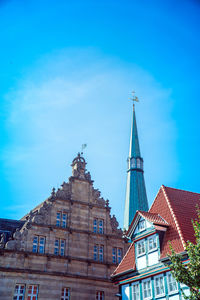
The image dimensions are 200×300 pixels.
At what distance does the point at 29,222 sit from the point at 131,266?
10.8 meters

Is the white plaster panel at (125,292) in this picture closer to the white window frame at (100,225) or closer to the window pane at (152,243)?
the window pane at (152,243)

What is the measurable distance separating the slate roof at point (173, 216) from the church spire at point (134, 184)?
3902 inches

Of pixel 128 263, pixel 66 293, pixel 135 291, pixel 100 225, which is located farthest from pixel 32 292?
pixel 100 225

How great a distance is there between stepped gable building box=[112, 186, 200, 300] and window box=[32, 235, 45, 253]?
768 cm

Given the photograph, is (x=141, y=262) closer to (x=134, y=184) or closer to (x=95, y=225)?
→ (x=95, y=225)

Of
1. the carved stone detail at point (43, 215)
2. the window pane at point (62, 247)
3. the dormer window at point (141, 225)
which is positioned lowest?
the dormer window at point (141, 225)

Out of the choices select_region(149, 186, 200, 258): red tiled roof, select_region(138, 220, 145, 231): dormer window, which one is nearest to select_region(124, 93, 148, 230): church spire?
select_region(149, 186, 200, 258): red tiled roof

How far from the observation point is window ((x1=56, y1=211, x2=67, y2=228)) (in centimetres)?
3622

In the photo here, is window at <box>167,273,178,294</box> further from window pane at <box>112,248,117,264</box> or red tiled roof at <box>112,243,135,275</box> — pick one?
window pane at <box>112,248,117,264</box>

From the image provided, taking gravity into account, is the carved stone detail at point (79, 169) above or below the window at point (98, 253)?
above

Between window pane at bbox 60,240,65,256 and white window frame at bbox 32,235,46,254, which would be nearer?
white window frame at bbox 32,235,46,254

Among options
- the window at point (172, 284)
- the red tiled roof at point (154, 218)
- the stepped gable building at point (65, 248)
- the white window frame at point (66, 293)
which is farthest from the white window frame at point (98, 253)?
the window at point (172, 284)

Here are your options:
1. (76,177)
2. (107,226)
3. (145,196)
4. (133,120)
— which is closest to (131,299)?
(107,226)

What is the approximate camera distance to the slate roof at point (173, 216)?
84.0 ft
